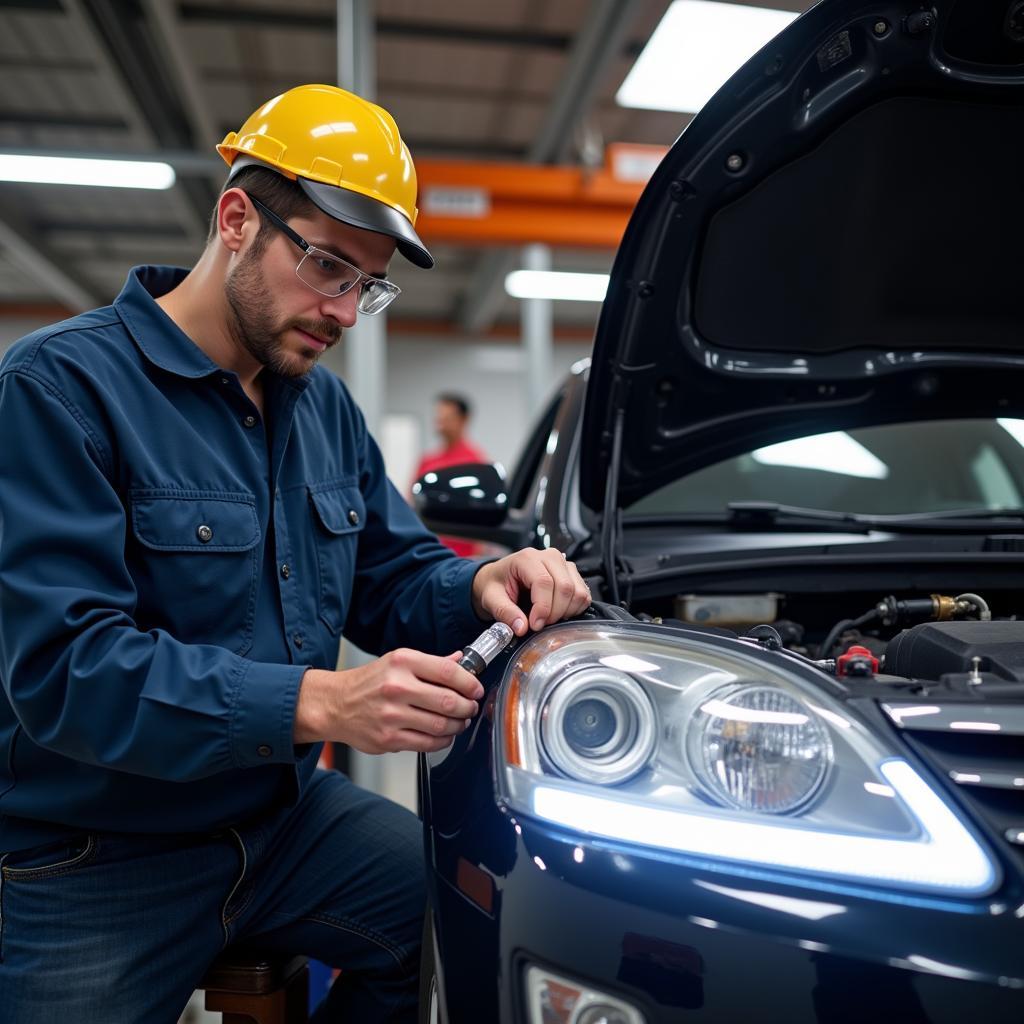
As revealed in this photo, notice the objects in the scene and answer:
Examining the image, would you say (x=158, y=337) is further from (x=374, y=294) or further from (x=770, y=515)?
(x=770, y=515)

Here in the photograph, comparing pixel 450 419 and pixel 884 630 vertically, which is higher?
pixel 450 419

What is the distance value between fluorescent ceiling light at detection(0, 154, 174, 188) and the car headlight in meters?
6.27

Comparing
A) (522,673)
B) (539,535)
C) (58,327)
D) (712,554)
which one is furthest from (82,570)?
(712,554)

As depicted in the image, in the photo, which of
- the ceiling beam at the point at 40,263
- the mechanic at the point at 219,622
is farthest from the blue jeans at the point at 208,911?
the ceiling beam at the point at 40,263

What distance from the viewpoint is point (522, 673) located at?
37.3 inches

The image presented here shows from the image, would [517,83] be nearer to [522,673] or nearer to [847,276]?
[847,276]

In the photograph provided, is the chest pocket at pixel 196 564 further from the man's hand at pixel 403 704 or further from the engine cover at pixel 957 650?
the engine cover at pixel 957 650

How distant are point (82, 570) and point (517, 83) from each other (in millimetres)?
6730

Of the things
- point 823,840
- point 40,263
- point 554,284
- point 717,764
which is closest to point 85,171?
point 554,284

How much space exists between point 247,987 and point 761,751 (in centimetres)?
81

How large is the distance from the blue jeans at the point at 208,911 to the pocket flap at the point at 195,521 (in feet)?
1.25

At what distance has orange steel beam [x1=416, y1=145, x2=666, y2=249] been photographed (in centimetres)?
647

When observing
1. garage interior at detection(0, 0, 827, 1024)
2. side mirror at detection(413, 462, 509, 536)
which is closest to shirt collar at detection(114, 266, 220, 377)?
side mirror at detection(413, 462, 509, 536)

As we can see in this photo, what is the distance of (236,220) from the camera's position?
51.0 inches
